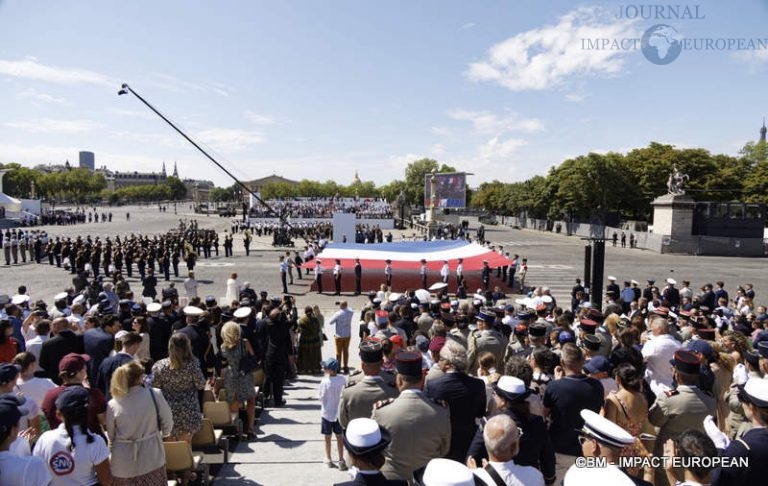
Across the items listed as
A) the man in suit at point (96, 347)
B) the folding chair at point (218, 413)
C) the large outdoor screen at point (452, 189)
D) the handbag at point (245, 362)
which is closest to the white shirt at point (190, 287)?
the man in suit at point (96, 347)

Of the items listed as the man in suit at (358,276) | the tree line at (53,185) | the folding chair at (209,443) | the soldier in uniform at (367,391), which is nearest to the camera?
the soldier in uniform at (367,391)

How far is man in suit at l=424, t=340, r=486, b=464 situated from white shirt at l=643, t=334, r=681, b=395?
10.0 feet

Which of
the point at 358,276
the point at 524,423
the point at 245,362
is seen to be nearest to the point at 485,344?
the point at 524,423

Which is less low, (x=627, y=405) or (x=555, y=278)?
(x=627, y=405)

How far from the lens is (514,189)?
95.8 m

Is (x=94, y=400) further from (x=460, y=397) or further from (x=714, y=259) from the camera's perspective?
(x=714, y=259)

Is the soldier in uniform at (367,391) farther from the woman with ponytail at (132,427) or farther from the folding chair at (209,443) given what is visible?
the folding chair at (209,443)

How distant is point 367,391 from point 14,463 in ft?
8.68

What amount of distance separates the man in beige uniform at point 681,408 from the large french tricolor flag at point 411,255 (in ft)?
60.7

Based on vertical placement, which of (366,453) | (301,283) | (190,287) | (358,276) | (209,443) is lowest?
(301,283)

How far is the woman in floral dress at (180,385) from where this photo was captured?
5.22 m

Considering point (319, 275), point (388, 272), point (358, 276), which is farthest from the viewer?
point (388, 272)

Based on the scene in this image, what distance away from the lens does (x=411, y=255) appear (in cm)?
2536

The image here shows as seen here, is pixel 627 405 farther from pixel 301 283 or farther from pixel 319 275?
pixel 301 283
